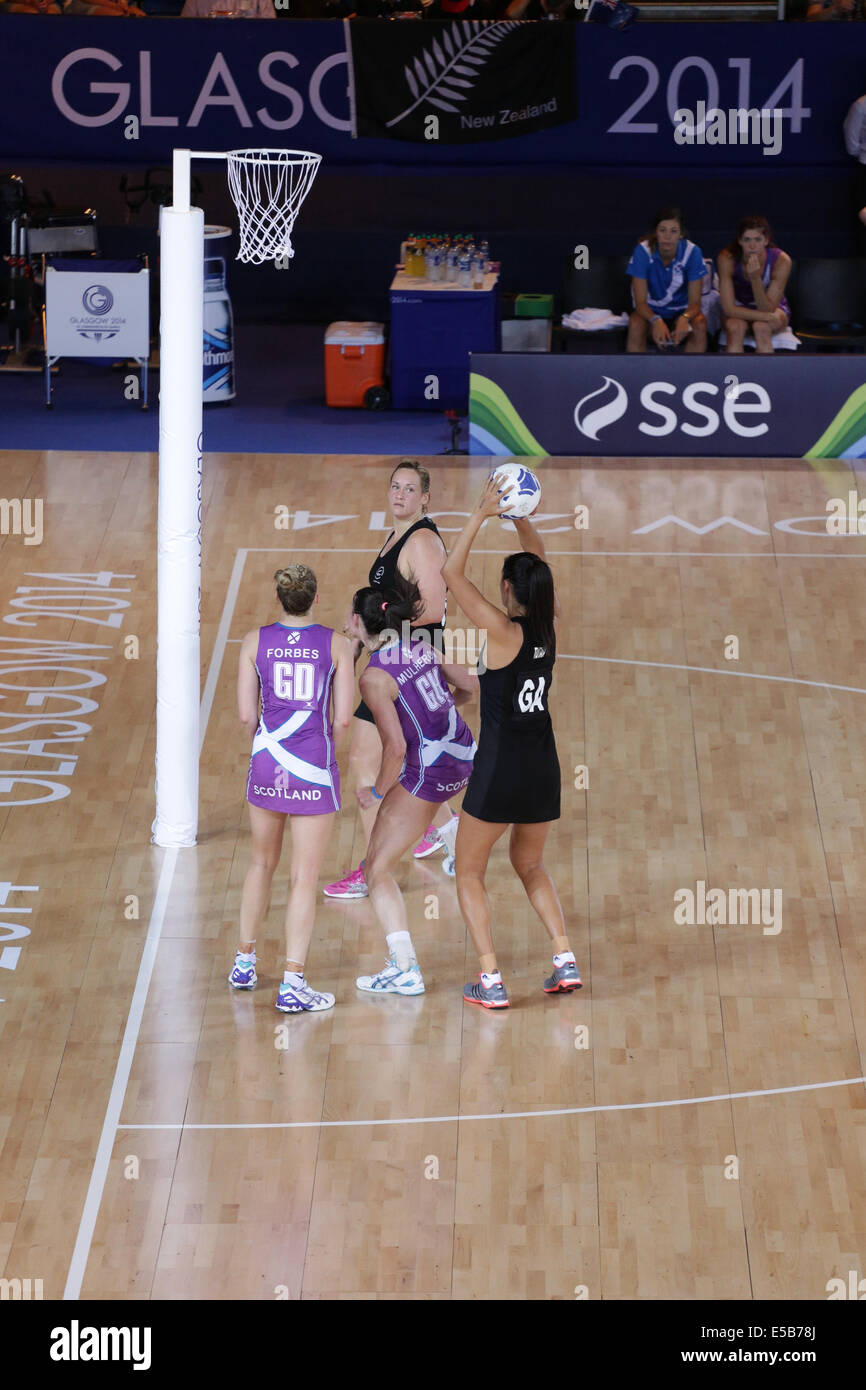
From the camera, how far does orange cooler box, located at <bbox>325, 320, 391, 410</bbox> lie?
55.0 ft

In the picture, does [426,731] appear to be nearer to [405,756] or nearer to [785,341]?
[405,756]

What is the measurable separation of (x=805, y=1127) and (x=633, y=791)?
10.0 feet

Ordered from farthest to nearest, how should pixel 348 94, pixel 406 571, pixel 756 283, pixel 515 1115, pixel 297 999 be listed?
pixel 348 94, pixel 756 283, pixel 406 571, pixel 297 999, pixel 515 1115

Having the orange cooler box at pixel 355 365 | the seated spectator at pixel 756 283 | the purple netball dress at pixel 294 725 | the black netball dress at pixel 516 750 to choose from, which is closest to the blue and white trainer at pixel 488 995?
the black netball dress at pixel 516 750

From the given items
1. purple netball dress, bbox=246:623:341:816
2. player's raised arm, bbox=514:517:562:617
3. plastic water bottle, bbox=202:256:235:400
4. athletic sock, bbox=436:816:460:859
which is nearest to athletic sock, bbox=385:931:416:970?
Answer: purple netball dress, bbox=246:623:341:816

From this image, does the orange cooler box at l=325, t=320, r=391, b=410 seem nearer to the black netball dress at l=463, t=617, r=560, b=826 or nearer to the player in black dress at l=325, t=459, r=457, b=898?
the player in black dress at l=325, t=459, r=457, b=898

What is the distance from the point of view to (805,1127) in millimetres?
7328

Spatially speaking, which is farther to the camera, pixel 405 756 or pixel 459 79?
pixel 459 79

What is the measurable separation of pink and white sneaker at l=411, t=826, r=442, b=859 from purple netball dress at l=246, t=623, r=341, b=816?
1.75 m

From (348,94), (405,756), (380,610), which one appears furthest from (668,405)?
(405,756)

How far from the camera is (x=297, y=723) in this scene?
25.5 ft

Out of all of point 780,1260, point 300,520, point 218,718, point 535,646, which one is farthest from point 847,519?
point 780,1260

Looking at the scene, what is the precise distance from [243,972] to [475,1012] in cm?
102

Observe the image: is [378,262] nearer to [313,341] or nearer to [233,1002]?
[313,341]
